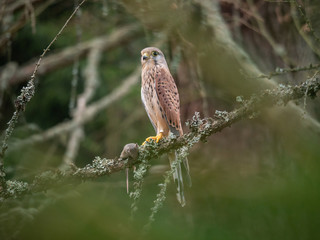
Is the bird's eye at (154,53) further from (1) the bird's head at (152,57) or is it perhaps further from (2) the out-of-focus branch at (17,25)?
(2) the out-of-focus branch at (17,25)

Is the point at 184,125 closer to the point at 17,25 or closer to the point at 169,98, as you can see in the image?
the point at 169,98

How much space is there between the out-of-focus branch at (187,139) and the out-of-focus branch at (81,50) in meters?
2.83

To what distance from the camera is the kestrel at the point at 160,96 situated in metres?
2.89

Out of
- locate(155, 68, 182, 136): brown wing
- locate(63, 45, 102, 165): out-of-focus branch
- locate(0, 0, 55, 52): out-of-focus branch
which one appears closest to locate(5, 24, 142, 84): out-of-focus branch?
locate(63, 45, 102, 165): out-of-focus branch

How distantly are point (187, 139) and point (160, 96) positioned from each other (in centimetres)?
116

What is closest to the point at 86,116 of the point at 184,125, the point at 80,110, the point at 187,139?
the point at 80,110

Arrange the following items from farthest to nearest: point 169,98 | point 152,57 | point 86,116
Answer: point 86,116 < point 152,57 < point 169,98

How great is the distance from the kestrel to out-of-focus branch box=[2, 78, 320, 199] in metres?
0.75

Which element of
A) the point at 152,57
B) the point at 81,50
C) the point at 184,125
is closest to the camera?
the point at 152,57

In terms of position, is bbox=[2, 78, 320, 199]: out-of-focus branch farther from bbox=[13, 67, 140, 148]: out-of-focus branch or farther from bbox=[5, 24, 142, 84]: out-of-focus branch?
bbox=[5, 24, 142, 84]: out-of-focus branch

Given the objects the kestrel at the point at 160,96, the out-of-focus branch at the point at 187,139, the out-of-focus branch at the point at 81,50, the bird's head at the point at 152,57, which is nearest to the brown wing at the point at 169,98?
the kestrel at the point at 160,96

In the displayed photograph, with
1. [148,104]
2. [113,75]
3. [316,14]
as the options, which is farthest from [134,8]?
[113,75]

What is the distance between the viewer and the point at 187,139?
190cm

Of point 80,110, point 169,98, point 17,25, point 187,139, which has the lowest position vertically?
point 187,139
